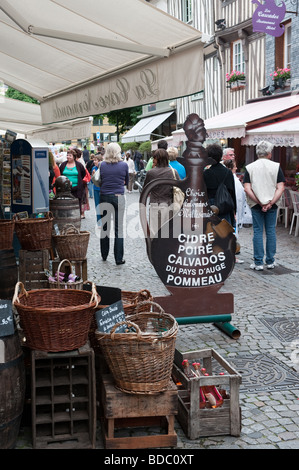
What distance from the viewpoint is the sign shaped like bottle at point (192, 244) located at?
523 centimetres

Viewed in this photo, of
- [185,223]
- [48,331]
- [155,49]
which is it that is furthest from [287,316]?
[48,331]

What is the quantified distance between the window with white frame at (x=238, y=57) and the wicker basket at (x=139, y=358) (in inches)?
676

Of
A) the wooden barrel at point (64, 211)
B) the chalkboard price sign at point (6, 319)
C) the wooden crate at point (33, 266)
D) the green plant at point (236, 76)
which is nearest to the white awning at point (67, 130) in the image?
the wooden barrel at point (64, 211)

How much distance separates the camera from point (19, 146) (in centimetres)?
736

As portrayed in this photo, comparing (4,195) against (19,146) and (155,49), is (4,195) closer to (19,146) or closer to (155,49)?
(19,146)

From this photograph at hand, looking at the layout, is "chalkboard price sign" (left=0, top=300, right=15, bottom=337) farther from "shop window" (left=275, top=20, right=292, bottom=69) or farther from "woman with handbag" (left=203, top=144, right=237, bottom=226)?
"shop window" (left=275, top=20, right=292, bottom=69)

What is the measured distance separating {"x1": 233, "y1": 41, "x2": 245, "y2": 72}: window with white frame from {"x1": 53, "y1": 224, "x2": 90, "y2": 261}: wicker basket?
1422cm

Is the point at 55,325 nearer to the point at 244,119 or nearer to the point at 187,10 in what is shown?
the point at 244,119

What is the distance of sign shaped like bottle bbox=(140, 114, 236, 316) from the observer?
17.1 feet

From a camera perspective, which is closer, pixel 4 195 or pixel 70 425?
pixel 70 425

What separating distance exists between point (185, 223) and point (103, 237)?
4.05m

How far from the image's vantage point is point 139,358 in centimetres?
331

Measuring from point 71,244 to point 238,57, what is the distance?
1497 centimetres

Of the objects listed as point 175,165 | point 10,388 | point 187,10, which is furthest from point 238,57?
point 10,388
